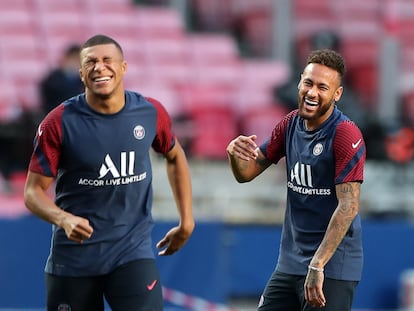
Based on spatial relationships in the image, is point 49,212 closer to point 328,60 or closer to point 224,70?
point 328,60

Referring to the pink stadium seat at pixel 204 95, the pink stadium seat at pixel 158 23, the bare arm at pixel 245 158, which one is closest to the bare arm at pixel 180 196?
the bare arm at pixel 245 158

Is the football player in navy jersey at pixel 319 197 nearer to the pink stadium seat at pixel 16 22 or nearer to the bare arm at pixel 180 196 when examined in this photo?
the bare arm at pixel 180 196

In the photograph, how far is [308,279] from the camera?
6547mm

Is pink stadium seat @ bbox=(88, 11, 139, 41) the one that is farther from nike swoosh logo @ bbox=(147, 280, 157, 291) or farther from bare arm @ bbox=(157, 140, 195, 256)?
nike swoosh logo @ bbox=(147, 280, 157, 291)

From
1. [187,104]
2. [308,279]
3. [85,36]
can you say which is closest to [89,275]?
[308,279]

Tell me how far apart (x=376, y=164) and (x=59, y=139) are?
709 centimetres

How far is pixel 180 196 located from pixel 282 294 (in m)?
0.95

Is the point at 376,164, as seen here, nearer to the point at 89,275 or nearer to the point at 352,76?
the point at 352,76

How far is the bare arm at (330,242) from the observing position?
6.51m

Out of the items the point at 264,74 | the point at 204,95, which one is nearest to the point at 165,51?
the point at 204,95

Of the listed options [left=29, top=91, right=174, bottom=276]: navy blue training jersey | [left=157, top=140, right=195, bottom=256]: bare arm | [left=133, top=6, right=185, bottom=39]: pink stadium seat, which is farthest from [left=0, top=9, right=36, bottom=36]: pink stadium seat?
[left=29, top=91, right=174, bottom=276]: navy blue training jersey

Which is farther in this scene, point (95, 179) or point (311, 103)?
point (95, 179)

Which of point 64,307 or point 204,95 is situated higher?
point 204,95

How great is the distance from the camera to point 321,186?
6.74m
